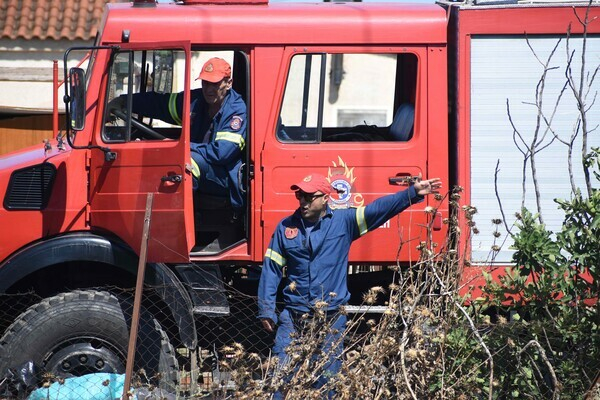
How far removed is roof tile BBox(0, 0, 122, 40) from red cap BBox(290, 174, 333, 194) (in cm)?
1093

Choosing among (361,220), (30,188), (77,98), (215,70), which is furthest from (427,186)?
(30,188)

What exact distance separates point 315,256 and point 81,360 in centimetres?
177

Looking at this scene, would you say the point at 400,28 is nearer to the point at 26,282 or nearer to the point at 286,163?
the point at 286,163

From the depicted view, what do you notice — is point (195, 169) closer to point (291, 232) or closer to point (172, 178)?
point (172, 178)

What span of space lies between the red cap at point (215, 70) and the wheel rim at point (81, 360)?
1.95 metres

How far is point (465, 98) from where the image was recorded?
6199 millimetres

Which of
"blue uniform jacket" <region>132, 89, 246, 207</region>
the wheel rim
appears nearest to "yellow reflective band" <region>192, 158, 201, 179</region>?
"blue uniform jacket" <region>132, 89, 246, 207</region>

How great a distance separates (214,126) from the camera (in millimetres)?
6281

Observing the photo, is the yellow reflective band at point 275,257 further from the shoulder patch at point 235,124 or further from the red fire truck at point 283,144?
the shoulder patch at point 235,124

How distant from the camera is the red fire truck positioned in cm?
612

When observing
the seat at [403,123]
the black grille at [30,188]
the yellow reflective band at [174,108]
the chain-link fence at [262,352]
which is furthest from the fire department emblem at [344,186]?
the black grille at [30,188]

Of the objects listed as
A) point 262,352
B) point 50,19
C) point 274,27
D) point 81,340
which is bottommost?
point 262,352

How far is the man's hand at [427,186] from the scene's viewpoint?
5.48 meters

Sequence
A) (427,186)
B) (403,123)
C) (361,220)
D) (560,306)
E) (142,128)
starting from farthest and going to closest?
(403,123) → (142,128) → (361,220) → (427,186) → (560,306)
